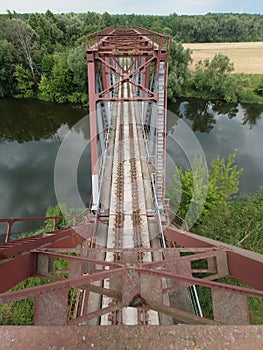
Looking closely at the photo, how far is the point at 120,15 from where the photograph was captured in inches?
3740

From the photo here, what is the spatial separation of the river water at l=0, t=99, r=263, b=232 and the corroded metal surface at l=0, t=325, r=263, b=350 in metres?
17.7

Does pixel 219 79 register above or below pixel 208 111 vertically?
above

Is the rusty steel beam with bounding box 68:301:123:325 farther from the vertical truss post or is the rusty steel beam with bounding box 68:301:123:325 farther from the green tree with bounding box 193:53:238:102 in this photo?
the green tree with bounding box 193:53:238:102

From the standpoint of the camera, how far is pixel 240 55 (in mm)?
58969

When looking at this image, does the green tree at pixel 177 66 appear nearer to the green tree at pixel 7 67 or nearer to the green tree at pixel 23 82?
the green tree at pixel 23 82

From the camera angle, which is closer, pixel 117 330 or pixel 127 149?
pixel 117 330

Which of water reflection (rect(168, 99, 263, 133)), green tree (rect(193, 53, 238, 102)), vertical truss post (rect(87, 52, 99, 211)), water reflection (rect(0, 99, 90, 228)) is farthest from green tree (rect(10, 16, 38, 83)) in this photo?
vertical truss post (rect(87, 52, 99, 211))

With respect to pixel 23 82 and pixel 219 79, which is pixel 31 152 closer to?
pixel 23 82

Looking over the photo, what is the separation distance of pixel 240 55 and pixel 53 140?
5487cm

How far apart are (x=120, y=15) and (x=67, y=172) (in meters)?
97.6

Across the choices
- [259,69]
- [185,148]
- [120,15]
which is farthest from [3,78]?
[120,15]

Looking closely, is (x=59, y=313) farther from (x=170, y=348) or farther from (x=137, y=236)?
(x=137, y=236)

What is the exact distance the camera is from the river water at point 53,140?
66.1 feet

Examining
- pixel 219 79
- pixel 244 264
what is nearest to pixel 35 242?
pixel 244 264
